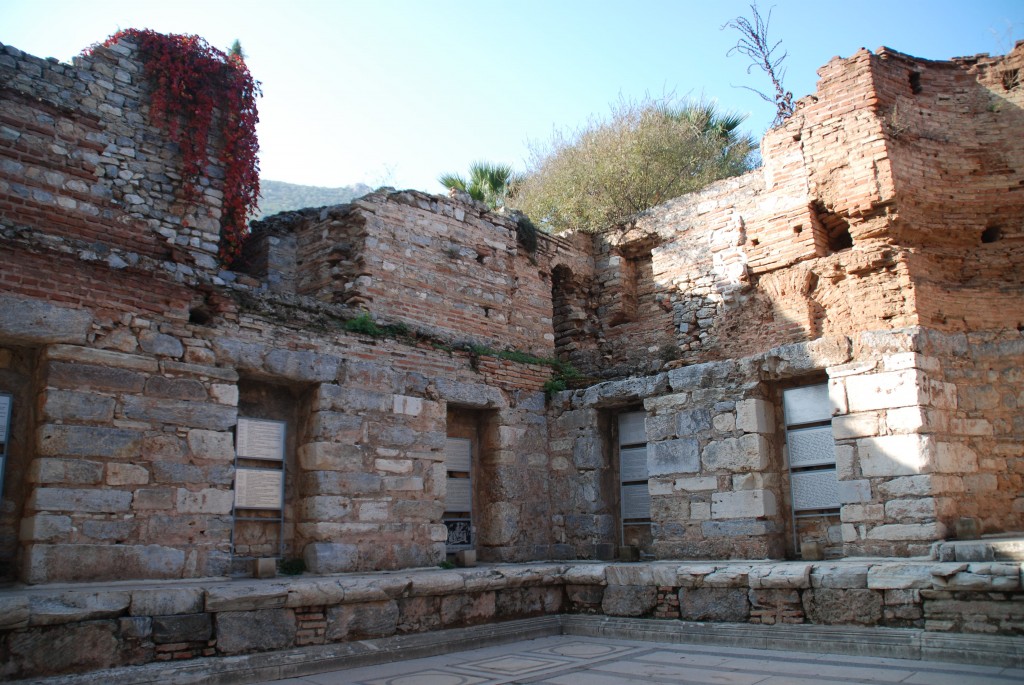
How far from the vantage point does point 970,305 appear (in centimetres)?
830

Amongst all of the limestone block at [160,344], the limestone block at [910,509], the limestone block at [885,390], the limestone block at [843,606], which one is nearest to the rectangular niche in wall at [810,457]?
the limestone block at [885,390]

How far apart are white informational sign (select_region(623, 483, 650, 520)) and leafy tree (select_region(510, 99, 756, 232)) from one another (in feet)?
23.8

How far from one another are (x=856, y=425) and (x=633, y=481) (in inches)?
120

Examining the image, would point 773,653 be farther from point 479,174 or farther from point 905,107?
point 479,174

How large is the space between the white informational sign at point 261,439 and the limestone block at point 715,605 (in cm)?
432

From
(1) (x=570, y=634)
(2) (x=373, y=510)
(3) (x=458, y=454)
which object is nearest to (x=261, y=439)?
(2) (x=373, y=510)

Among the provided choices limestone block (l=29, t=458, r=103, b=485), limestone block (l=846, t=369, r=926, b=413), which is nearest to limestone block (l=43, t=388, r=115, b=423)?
limestone block (l=29, t=458, r=103, b=485)

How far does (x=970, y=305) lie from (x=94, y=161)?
9107 mm

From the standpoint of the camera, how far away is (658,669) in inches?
248

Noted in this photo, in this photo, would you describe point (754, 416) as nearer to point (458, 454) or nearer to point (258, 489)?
point (458, 454)

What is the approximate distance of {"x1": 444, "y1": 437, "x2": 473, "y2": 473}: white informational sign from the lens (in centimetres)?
948

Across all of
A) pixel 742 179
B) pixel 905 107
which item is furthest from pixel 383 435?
pixel 905 107

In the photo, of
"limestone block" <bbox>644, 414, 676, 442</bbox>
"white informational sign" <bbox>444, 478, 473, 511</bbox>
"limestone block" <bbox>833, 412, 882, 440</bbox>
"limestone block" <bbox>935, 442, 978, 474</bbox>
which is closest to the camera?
"limestone block" <bbox>935, 442, 978, 474</bbox>

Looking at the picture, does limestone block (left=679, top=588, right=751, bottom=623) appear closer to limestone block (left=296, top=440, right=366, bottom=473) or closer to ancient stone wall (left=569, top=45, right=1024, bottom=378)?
ancient stone wall (left=569, top=45, right=1024, bottom=378)
